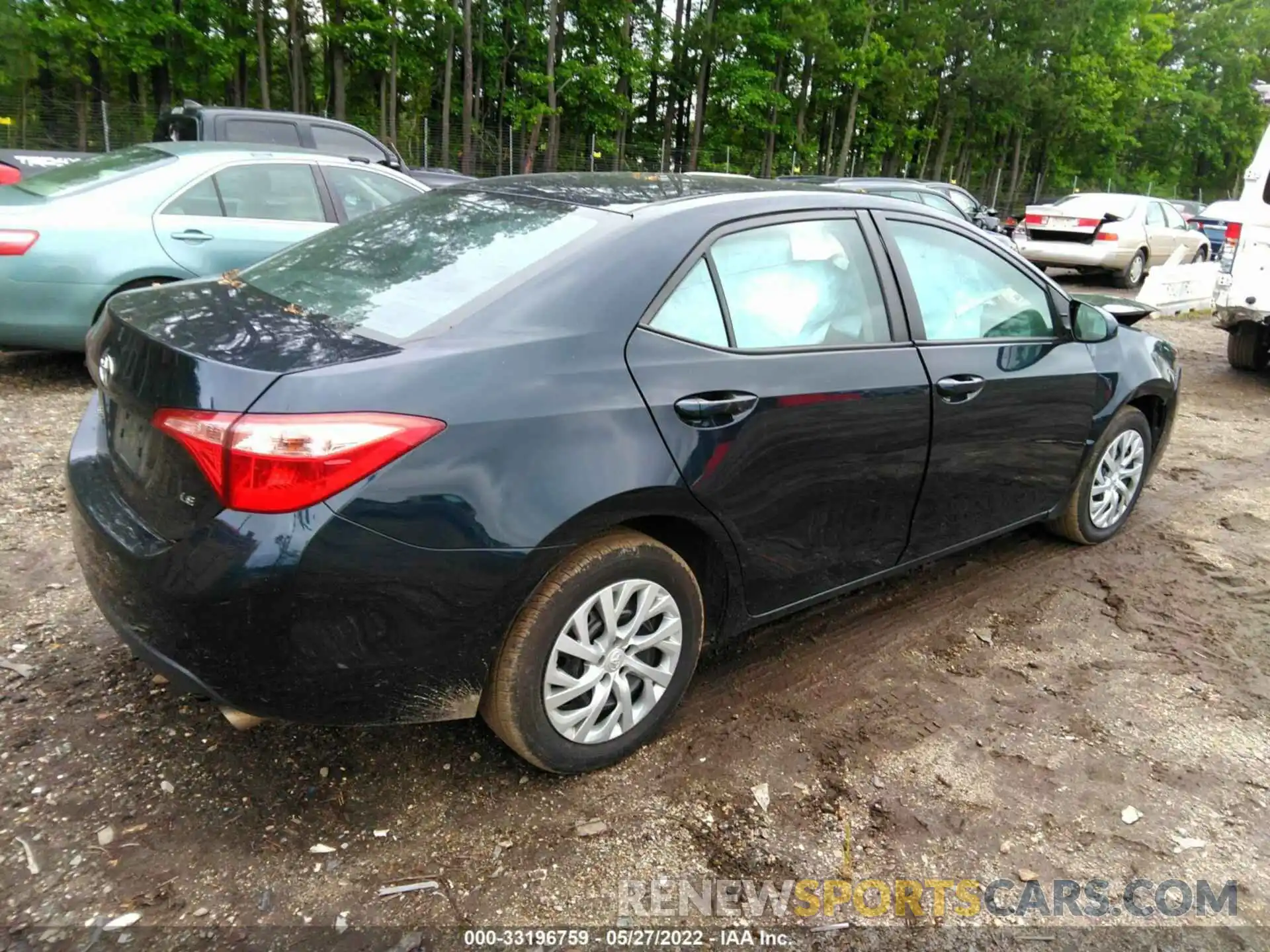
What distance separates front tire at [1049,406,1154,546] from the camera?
4273 mm

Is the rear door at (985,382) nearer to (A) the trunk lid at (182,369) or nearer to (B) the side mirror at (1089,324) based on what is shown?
(B) the side mirror at (1089,324)

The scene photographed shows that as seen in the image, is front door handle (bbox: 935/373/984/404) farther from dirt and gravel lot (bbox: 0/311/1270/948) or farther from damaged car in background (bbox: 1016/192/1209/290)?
damaged car in background (bbox: 1016/192/1209/290)

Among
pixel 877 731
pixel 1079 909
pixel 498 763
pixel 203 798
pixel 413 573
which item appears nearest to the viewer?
pixel 413 573

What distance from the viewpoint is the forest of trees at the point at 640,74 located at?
88.5 feet

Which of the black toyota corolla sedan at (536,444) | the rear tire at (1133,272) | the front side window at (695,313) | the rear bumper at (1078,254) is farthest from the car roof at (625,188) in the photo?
the rear tire at (1133,272)

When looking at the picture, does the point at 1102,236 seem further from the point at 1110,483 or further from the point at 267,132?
the point at 267,132

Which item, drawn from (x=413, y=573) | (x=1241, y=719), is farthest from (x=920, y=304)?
(x=413, y=573)

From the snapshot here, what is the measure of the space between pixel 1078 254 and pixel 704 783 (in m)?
14.2

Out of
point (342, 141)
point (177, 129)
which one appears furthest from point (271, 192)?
point (177, 129)

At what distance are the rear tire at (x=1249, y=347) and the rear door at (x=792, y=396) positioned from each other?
6908 mm

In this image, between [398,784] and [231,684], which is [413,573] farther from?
[398,784]

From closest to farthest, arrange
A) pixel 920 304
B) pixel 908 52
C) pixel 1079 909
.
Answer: pixel 1079 909
pixel 920 304
pixel 908 52

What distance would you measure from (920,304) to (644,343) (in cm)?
127

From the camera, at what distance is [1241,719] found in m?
3.19
